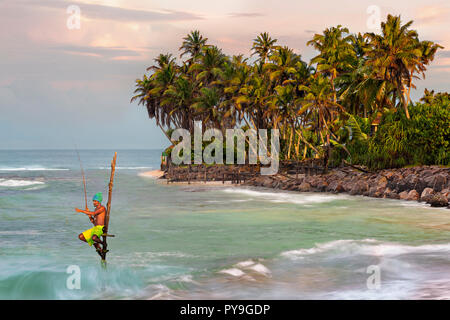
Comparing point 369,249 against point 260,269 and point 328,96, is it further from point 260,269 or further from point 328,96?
point 328,96

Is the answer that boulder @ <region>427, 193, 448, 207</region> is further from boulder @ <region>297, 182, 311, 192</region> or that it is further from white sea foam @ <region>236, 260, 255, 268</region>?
white sea foam @ <region>236, 260, 255, 268</region>

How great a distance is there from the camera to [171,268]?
14.8 metres

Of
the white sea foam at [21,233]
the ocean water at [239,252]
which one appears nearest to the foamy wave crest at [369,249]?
the ocean water at [239,252]

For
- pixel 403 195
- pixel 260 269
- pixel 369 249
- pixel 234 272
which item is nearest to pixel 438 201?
pixel 403 195

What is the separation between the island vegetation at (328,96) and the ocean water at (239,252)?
7436mm

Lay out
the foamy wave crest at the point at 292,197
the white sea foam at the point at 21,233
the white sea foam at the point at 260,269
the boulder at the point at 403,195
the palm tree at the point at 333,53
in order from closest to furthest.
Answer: the white sea foam at the point at 260,269
the white sea foam at the point at 21,233
the boulder at the point at 403,195
the foamy wave crest at the point at 292,197
the palm tree at the point at 333,53

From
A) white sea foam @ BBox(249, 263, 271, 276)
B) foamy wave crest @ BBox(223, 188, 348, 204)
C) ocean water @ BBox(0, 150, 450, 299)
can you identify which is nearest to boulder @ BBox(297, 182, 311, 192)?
foamy wave crest @ BBox(223, 188, 348, 204)

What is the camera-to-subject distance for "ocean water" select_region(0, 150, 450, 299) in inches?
495

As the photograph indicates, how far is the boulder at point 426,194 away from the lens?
28.9 metres

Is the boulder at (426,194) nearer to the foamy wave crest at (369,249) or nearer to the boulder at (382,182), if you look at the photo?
the boulder at (382,182)

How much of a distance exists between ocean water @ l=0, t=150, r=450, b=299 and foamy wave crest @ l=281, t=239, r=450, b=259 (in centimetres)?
3

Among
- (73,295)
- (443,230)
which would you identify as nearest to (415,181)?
(443,230)

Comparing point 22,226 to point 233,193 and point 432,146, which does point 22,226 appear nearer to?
point 233,193

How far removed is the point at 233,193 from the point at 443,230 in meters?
20.5
